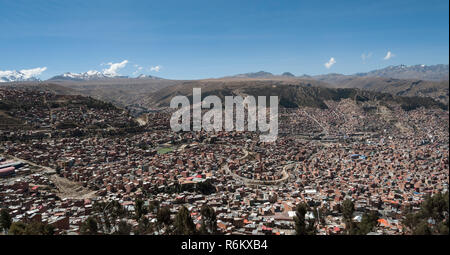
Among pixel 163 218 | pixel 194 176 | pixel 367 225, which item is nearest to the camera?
pixel 367 225

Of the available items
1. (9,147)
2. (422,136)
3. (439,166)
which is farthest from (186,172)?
(422,136)
